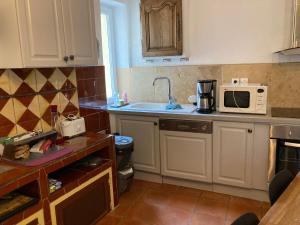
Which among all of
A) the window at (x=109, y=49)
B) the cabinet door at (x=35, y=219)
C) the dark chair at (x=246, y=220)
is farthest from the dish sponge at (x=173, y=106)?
the dark chair at (x=246, y=220)

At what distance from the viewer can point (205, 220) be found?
2260 millimetres

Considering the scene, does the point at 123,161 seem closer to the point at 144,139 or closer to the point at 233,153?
the point at 144,139

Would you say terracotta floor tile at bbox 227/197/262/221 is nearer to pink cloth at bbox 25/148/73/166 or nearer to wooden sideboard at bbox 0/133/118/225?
wooden sideboard at bbox 0/133/118/225

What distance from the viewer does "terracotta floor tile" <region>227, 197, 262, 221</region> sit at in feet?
7.62

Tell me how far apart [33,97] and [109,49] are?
1599 millimetres

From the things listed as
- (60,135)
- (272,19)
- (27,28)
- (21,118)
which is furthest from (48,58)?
(272,19)

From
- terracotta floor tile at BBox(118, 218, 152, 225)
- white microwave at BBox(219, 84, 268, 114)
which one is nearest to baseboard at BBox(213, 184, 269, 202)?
white microwave at BBox(219, 84, 268, 114)

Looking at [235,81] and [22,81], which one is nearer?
[22,81]

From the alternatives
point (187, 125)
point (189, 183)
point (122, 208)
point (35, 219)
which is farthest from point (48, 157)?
point (189, 183)

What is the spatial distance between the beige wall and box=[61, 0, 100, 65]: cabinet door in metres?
1.15

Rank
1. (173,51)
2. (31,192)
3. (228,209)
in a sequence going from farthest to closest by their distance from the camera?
(173,51)
(228,209)
(31,192)

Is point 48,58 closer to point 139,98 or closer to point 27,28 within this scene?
point 27,28

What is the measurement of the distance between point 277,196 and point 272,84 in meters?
1.69

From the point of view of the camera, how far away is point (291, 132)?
223 centimetres
